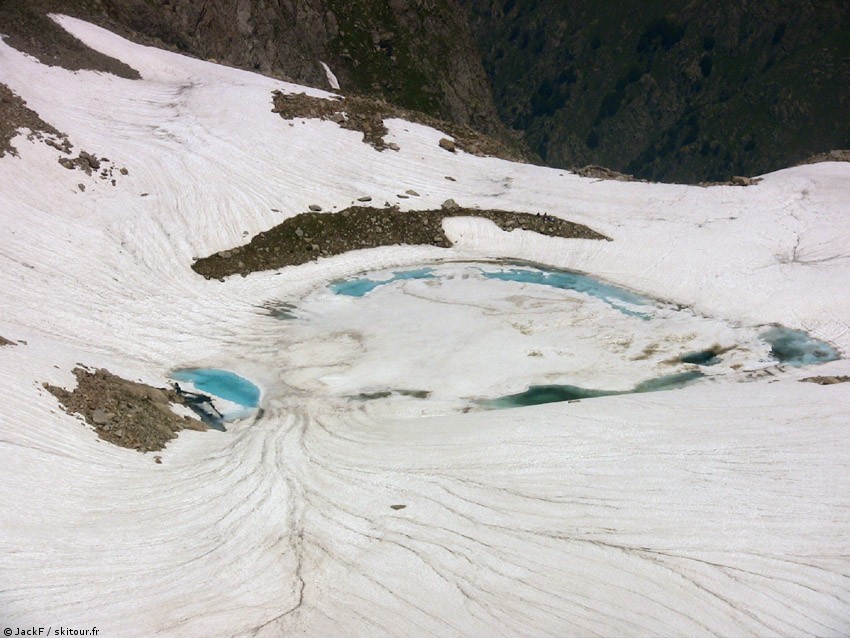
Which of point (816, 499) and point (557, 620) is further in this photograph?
point (816, 499)

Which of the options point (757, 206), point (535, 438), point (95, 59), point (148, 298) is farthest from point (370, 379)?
point (95, 59)

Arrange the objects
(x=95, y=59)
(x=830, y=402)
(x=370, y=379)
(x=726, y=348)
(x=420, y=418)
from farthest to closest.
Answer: (x=95, y=59)
(x=726, y=348)
(x=370, y=379)
(x=420, y=418)
(x=830, y=402)

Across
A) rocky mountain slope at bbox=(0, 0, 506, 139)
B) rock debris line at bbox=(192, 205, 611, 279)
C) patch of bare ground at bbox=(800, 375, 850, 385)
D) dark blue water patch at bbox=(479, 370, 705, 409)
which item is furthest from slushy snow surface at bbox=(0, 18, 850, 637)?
rocky mountain slope at bbox=(0, 0, 506, 139)

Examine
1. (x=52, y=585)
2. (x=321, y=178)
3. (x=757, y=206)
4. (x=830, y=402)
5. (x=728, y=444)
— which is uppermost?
(x=757, y=206)

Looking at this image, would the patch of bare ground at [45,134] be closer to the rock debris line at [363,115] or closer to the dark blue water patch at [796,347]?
the rock debris line at [363,115]

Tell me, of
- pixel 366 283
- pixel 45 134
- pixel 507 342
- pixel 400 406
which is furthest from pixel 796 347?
pixel 45 134

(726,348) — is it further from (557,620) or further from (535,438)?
(557,620)

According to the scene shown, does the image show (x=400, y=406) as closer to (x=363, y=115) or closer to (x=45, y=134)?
(x=45, y=134)
